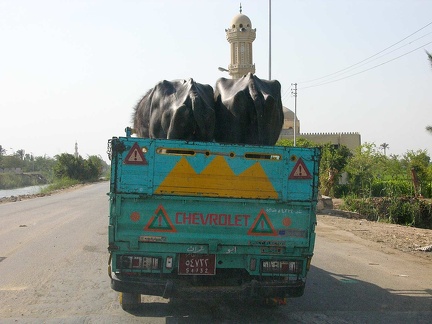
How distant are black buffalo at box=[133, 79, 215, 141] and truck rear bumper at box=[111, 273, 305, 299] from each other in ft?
5.79

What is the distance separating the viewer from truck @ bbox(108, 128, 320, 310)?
5.29 meters

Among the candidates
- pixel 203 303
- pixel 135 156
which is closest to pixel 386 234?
pixel 203 303

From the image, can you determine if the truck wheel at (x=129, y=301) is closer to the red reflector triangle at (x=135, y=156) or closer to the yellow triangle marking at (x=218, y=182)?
the yellow triangle marking at (x=218, y=182)

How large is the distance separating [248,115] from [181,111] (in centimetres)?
84

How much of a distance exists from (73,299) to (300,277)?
2.93 meters

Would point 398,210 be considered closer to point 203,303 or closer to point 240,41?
point 203,303

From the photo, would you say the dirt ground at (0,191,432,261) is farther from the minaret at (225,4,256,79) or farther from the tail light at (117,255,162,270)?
the minaret at (225,4,256,79)

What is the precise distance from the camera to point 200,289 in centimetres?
538

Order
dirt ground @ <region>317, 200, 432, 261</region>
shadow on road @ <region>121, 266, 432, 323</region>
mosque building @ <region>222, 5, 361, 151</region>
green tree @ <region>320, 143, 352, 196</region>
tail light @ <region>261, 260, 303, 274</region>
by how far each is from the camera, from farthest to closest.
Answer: mosque building @ <region>222, 5, 361, 151</region>
green tree @ <region>320, 143, 352, 196</region>
dirt ground @ <region>317, 200, 432, 261</region>
shadow on road @ <region>121, 266, 432, 323</region>
tail light @ <region>261, 260, 303, 274</region>

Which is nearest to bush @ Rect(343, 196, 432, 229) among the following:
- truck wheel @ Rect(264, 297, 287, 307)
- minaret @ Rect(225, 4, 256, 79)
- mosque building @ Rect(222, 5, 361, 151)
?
truck wheel @ Rect(264, 297, 287, 307)

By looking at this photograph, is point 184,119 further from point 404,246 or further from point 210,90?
point 404,246

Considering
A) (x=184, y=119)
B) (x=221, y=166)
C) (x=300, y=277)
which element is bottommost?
(x=300, y=277)

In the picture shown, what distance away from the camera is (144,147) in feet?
17.4

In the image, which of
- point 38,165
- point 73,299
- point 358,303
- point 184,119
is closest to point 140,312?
point 73,299
